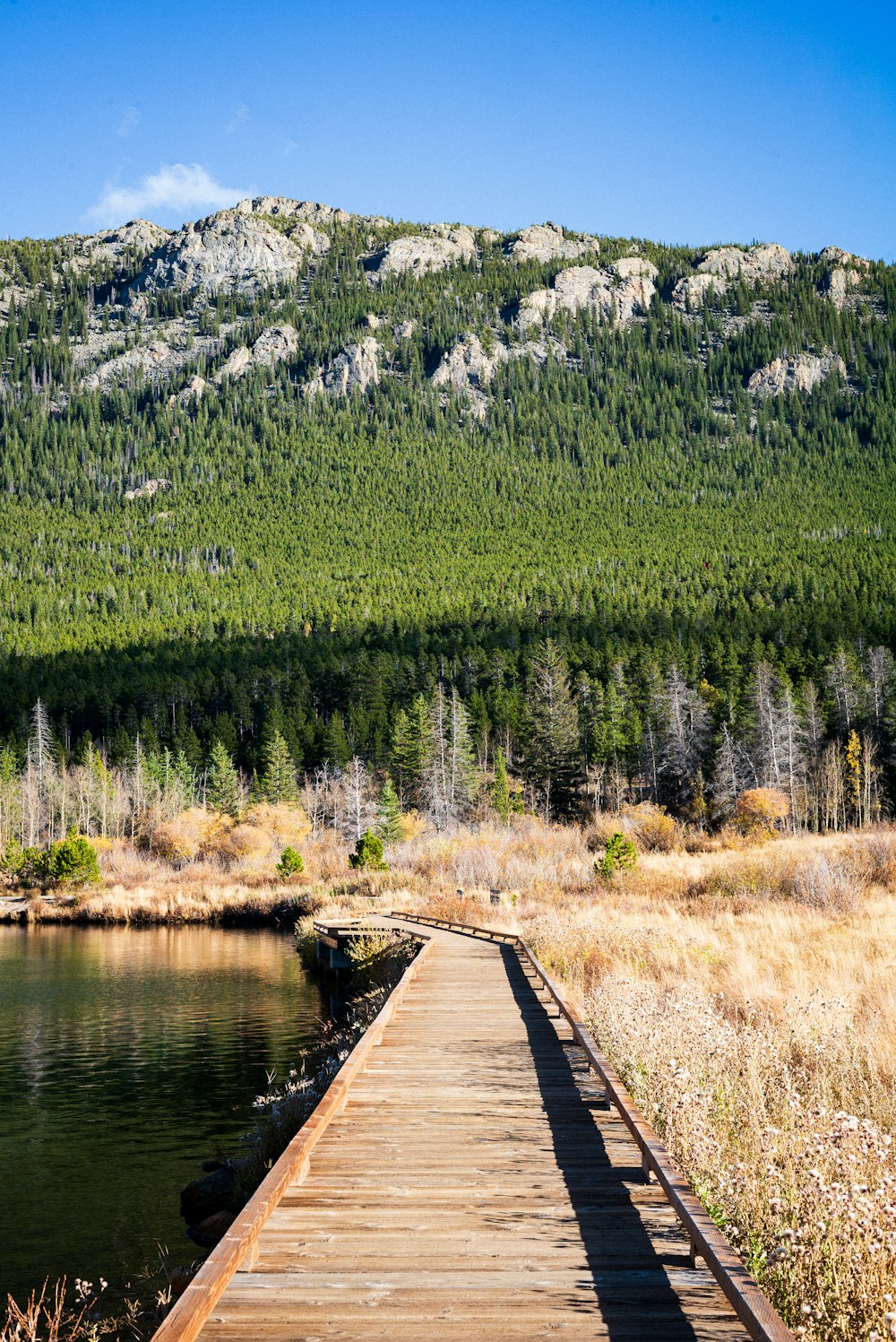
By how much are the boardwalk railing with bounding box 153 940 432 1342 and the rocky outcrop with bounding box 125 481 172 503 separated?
192009mm

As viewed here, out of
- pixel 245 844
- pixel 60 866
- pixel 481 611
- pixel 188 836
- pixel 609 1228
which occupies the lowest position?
pixel 245 844

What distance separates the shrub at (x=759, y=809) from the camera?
62812 millimetres

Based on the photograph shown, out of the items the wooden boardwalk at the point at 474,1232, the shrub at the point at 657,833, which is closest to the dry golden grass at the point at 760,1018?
the wooden boardwalk at the point at 474,1232

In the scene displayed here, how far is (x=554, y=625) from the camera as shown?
Answer: 11481cm

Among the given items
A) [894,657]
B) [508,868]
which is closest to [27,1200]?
[508,868]

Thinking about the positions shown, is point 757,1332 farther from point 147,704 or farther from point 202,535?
point 202,535

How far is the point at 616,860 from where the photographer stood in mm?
34031

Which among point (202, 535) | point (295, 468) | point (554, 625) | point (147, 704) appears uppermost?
point (295, 468)

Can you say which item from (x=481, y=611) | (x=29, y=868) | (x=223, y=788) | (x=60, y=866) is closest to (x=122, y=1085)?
(x=60, y=866)

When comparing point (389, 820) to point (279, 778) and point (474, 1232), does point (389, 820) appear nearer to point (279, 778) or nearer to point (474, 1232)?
point (279, 778)

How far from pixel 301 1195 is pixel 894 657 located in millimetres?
92594

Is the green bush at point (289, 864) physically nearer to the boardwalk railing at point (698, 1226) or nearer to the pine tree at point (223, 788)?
the pine tree at point (223, 788)

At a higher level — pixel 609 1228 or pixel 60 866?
pixel 609 1228

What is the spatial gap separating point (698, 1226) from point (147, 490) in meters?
200
